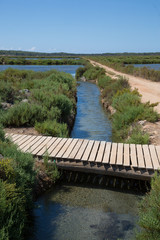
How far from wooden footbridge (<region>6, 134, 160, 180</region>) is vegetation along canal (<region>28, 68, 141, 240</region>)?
1.70 ft

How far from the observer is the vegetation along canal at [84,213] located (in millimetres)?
4699

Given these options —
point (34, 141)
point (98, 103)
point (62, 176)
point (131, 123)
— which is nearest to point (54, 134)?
point (34, 141)

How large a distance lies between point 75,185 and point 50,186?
658 millimetres

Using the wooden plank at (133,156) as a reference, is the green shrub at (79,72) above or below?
below

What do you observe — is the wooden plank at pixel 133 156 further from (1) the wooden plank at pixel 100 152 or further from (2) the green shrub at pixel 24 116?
(2) the green shrub at pixel 24 116

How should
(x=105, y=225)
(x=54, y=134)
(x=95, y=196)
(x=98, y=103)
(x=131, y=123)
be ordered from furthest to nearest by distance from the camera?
(x=98, y=103), (x=131, y=123), (x=54, y=134), (x=95, y=196), (x=105, y=225)

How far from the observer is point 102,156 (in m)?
6.47

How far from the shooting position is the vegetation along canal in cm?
470

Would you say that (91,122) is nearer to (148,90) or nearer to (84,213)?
(148,90)

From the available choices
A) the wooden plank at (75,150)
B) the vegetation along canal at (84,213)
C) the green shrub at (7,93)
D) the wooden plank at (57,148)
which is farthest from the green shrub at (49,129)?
the green shrub at (7,93)

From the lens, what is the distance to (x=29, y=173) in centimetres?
530

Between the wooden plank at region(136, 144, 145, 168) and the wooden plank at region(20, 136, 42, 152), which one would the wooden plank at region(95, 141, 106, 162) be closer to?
the wooden plank at region(136, 144, 145, 168)

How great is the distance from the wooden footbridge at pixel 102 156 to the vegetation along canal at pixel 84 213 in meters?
0.52

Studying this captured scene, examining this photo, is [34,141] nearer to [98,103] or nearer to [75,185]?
[75,185]
